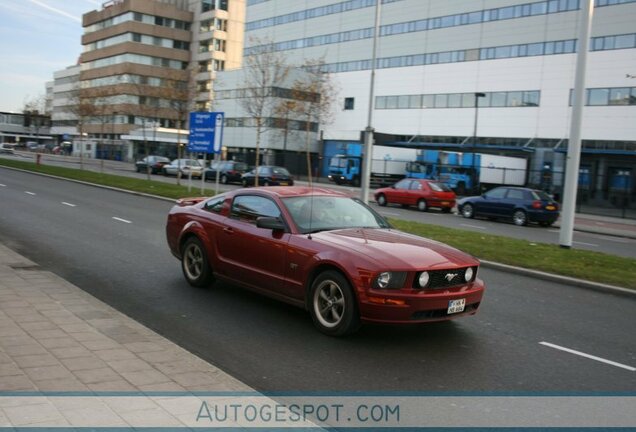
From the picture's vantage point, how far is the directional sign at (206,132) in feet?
80.4

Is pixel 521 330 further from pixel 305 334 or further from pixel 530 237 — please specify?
pixel 530 237

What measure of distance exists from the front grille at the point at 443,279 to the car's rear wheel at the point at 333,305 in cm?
67

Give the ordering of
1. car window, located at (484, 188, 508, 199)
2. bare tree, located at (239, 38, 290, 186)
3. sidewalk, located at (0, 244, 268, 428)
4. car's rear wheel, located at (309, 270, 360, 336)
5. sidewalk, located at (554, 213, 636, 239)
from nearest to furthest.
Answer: sidewalk, located at (0, 244, 268, 428) → car's rear wheel, located at (309, 270, 360, 336) → sidewalk, located at (554, 213, 636, 239) → car window, located at (484, 188, 508, 199) → bare tree, located at (239, 38, 290, 186)

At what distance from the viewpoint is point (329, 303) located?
19.7 feet

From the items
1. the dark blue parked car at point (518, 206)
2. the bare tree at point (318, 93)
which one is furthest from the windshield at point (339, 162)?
the dark blue parked car at point (518, 206)

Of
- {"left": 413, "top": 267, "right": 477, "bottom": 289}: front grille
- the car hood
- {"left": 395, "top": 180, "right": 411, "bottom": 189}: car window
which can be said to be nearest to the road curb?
the car hood

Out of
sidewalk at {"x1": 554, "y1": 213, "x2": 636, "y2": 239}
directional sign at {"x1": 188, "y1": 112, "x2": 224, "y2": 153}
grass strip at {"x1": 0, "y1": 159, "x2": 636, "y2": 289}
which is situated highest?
directional sign at {"x1": 188, "y1": 112, "x2": 224, "y2": 153}

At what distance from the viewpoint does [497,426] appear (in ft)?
13.4

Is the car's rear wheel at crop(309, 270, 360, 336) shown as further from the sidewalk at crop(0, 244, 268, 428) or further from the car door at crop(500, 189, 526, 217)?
the car door at crop(500, 189, 526, 217)

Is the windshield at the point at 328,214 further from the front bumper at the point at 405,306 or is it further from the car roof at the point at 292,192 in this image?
the front bumper at the point at 405,306

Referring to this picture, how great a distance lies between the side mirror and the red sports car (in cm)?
1

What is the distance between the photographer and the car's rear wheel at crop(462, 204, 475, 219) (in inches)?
1003

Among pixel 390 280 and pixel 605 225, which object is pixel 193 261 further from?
pixel 605 225

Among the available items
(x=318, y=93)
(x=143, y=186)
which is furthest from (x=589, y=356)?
(x=318, y=93)
